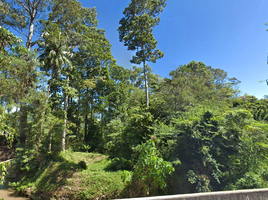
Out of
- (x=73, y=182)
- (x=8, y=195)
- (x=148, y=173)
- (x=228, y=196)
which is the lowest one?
(x=8, y=195)

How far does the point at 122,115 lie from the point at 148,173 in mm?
13953

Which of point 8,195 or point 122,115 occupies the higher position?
point 122,115

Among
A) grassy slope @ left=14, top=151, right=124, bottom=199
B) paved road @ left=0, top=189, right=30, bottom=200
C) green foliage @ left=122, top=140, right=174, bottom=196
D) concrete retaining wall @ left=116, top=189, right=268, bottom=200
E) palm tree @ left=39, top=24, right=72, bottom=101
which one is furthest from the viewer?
palm tree @ left=39, top=24, right=72, bottom=101

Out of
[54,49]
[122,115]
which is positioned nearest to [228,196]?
[122,115]

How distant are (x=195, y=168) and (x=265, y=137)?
10.3 ft

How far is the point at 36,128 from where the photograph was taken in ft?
40.4

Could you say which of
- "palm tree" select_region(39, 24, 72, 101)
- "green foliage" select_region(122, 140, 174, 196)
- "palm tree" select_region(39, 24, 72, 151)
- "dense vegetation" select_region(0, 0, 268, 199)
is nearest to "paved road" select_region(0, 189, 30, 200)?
"dense vegetation" select_region(0, 0, 268, 199)

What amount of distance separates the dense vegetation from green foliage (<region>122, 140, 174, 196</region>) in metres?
0.04

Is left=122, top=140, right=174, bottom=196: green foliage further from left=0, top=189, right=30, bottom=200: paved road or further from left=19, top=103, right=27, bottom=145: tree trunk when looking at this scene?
left=19, top=103, right=27, bottom=145: tree trunk

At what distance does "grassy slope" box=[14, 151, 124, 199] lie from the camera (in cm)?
862

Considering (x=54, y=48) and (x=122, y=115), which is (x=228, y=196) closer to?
(x=122, y=115)

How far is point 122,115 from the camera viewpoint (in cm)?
1978

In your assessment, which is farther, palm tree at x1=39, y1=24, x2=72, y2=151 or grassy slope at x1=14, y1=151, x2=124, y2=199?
palm tree at x1=39, y1=24, x2=72, y2=151

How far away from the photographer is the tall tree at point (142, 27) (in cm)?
1462
